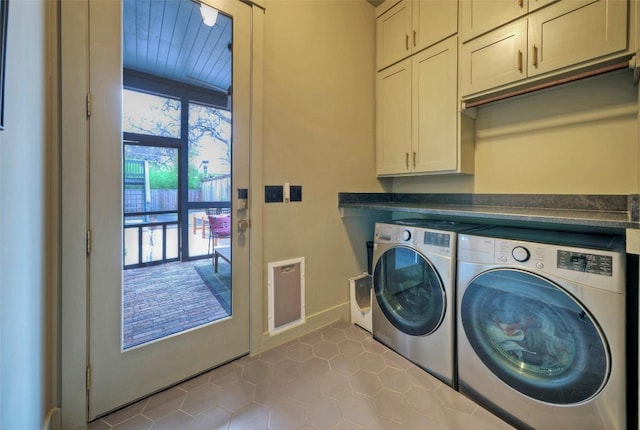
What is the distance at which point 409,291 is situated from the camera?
1779 mm

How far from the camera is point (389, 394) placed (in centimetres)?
145

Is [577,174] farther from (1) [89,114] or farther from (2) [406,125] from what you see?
(1) [89,114]

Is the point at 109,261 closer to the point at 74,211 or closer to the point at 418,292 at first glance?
the point at 74,211

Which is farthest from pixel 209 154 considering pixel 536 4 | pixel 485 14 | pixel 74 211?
pixel 536 4

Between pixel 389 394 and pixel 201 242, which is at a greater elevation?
pixel 201 242

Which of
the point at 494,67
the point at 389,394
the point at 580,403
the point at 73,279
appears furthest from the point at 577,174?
the point at 73,279

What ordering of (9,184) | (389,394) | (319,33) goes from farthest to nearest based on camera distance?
1. (319,33)
2. (389,394)
3. (9,184)

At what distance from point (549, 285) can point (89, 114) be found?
219cm

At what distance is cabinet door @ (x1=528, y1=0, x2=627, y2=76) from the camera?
1242mm

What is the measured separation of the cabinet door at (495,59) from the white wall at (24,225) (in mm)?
2136

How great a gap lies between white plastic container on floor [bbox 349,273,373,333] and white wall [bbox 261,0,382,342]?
0.08 meters

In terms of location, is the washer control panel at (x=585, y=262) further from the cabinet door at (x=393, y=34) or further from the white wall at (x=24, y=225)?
the white wall at (x=24, y=225)

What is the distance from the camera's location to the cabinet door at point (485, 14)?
1.53 meters

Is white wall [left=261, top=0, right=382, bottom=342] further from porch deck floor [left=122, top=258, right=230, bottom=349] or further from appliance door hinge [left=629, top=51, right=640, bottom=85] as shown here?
appliance door hinge [left=629, top=51, right=640, bottom=85]
